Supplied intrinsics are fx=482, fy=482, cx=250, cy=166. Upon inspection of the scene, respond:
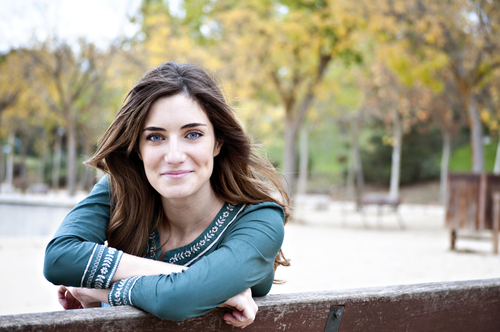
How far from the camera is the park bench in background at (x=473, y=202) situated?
884cm

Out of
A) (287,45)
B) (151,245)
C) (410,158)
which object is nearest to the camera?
(151,245)

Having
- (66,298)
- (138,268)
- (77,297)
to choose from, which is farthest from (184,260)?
(66,298)

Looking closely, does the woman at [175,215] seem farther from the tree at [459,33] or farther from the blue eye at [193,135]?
the tree at [459,33]

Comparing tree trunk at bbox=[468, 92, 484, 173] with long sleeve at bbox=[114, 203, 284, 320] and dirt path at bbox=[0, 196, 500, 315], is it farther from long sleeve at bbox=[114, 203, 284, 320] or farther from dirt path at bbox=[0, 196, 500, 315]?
long sleeve at bbox=[114, 203, 284, 320]

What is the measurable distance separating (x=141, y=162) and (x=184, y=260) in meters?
0.46

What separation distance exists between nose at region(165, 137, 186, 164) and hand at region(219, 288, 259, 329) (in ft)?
1.79

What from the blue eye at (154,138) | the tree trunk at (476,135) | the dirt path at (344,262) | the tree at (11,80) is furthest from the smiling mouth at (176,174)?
the tree at (11,80)

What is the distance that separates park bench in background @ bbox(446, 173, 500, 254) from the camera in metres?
8.84

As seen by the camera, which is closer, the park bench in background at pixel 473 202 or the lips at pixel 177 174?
the lips at pixel 177 174

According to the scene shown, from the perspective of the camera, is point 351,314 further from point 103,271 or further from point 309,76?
point 309,76

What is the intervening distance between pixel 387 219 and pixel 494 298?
16587 millimetres

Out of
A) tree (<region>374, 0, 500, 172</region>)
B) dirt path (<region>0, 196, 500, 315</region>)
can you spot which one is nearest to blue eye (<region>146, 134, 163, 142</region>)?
dirt path (<region>0, 196, 500, 315</region>)

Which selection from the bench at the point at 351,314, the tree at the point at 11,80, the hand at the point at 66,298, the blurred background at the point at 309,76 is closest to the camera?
the bench at the point at 351,314

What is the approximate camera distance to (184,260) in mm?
1819
